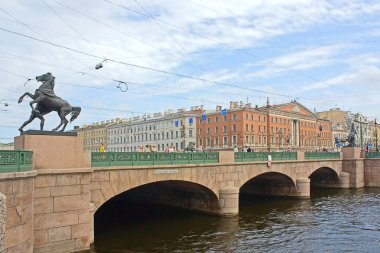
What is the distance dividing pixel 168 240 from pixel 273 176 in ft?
51.6

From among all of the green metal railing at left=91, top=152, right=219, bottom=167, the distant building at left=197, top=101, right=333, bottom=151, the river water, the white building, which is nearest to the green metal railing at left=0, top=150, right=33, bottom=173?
the green metal railing at left=91, top=152, right=219, bottom=167

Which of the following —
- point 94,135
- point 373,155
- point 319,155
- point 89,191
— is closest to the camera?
point 89,191

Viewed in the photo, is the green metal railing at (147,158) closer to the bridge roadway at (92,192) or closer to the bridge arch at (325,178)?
the bridge roadway at (92,192)

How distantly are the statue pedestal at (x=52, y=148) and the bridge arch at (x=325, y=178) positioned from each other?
27.6 metres

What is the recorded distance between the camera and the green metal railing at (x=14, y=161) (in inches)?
420

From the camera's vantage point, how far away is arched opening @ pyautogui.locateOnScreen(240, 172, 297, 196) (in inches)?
1189

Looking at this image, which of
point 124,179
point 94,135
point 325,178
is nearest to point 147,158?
point 124,179

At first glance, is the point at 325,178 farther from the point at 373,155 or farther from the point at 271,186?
the point at 271,186

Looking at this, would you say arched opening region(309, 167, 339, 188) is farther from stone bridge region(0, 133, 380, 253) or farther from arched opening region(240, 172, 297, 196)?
arched opening region(240, 172, 297, 196)

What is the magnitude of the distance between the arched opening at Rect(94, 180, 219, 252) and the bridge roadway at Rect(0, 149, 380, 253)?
0.09 metres

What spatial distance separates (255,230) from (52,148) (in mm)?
10405

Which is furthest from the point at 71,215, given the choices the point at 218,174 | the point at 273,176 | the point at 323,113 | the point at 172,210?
the point at 323,113

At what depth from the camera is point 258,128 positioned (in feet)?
280

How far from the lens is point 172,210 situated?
24875mm
